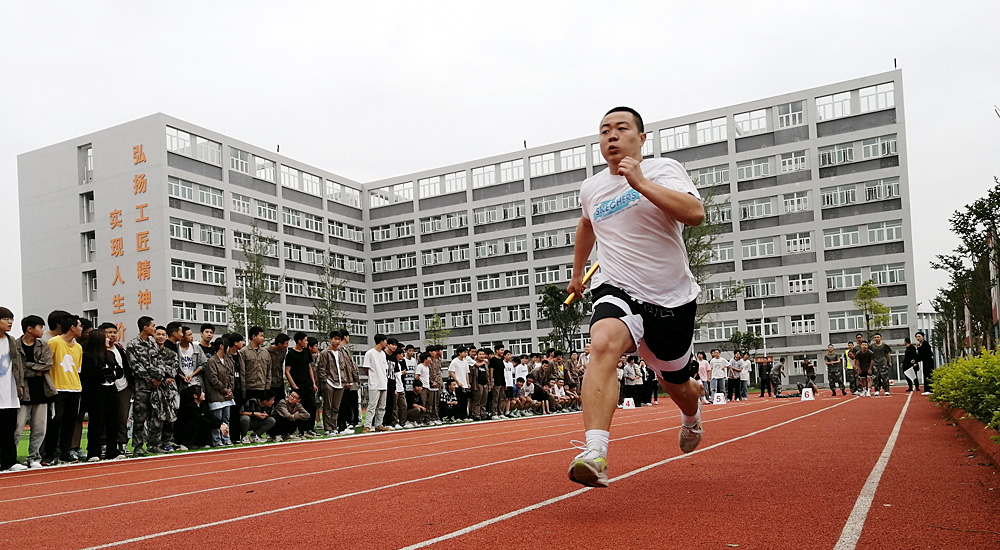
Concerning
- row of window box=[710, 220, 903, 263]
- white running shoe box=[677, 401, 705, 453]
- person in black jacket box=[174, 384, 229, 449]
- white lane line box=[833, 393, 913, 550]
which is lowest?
person in black jacket box=[174, 384, 229, 449]

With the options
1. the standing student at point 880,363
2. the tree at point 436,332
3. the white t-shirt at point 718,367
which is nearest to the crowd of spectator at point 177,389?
the white t-shirt at point 718,367

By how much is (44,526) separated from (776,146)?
192ft

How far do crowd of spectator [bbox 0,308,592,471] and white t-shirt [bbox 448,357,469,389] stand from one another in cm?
57

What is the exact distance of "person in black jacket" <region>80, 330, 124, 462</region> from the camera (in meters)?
11.4

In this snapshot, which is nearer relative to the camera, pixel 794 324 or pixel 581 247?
pixel 581 247

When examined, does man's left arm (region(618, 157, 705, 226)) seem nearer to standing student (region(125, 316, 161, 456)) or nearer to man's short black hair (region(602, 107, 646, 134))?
man's short black hair (region(602, 107, 646, 134))

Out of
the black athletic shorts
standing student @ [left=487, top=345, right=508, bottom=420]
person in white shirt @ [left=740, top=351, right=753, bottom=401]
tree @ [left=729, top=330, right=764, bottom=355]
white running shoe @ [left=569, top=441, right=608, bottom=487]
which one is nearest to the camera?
white running shoe @ [left=569, top=441, right=608, bottom=487]

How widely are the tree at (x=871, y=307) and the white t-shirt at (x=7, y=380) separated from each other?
1878 inches

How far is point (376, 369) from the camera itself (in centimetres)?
1691

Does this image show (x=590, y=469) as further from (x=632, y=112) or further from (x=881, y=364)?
(x=881, y=364)

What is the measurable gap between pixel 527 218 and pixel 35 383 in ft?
192

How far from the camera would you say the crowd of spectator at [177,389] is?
35.1ft

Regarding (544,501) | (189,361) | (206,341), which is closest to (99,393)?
(189,361)

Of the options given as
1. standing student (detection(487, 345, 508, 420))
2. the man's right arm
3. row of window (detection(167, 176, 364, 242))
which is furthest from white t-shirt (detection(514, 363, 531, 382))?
row of window (detection(167, 176, 364, 242))
